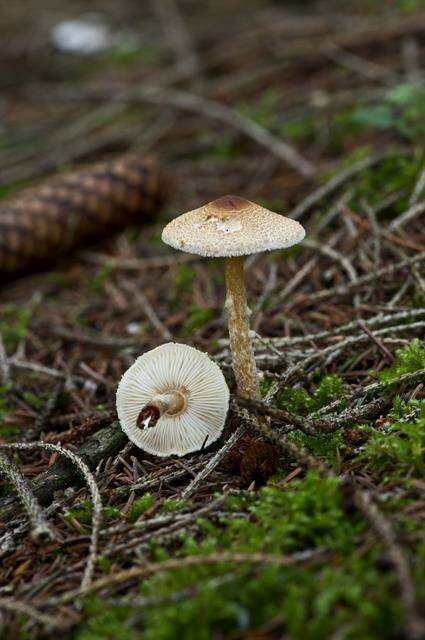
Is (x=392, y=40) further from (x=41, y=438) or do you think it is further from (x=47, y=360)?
(x=41, y=438)

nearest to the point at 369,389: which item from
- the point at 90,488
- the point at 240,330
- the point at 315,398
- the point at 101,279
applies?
the point at 315,398

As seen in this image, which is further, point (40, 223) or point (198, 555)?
point (40, 223)

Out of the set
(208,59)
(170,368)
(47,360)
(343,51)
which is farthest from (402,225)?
(208,59)

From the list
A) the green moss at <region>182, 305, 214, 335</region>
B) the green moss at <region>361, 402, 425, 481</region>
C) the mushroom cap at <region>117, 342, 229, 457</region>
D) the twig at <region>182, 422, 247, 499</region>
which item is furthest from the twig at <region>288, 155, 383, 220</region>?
the green moss at <region>361, 402, 425, 481</region>

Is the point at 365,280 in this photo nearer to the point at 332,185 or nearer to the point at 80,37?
the point at 332,185

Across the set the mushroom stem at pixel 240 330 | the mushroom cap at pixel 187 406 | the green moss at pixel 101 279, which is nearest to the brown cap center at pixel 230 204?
the mushroom stem at pixel 240 330
